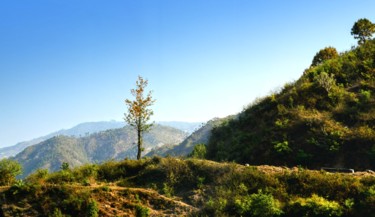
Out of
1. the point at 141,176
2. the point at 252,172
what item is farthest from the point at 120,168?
the point at 252,172

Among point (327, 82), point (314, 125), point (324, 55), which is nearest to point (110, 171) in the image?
point (314, 125)

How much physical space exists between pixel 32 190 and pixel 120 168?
27.6ft

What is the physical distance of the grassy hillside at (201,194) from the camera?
18.2m

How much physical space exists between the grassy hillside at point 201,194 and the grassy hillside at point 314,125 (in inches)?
253

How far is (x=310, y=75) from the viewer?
4406 cm

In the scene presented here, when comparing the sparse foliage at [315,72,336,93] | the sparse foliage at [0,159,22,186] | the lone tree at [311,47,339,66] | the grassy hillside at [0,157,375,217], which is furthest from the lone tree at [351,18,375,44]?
the sparse foliage at [0,159,22,186]

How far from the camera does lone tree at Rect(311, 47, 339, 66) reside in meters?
59.0

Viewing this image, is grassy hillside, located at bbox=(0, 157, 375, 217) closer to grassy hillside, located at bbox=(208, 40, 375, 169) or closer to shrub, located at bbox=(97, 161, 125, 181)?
shrub, located at bbox=(97, 161, 125, 181)

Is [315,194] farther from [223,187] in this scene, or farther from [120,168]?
[120,168]

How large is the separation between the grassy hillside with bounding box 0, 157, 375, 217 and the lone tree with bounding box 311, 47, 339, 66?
136 feet

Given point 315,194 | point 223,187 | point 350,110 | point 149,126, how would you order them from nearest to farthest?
1. point 315,194
2. point 223,187
3. point 350,110
4. point 149,126

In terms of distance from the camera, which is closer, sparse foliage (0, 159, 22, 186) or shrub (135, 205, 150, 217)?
shrub (135, 205, 150, 217)

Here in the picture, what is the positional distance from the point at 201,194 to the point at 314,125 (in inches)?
629

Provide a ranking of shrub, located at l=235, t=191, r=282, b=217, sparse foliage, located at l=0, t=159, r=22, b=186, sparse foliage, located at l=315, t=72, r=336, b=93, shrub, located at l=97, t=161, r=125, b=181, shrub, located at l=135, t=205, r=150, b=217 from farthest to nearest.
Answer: sparse foliage, located at l=315, t=72, r=336, b=93, shrub, located at l=97, t=161, r=125, b=181, sparse foliage, located at l=0, t=159, r=22, b=186, shrub, located at l=135, t=205, r=150, b=217, shrub, located at l=235, t=191, r=282, b=217
